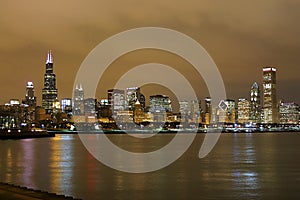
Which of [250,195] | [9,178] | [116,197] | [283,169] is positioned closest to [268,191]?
[250,195]

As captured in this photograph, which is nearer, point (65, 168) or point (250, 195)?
point (250, 195)

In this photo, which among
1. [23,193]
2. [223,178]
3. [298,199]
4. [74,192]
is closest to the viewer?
[23,193]

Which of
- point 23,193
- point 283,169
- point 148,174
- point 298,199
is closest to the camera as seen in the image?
point 23,193

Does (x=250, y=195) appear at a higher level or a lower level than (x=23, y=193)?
lower

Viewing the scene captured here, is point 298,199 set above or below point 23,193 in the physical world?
below

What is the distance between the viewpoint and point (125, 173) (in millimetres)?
30672

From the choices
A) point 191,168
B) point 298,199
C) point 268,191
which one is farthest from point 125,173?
point 298,199

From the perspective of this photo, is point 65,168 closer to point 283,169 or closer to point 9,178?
point 9,178

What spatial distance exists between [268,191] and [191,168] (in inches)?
465

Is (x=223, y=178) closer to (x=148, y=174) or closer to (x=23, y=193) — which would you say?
(x=148, y=174)

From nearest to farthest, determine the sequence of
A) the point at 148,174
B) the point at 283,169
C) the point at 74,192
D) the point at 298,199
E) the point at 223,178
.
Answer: the point at 298,199
the point at 74,192
the point at 223,178
the point at 148,174
the point at 283,169

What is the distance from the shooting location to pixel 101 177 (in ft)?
92.9

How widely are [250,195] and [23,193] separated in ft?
38.1

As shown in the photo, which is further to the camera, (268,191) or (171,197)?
(268,191)
